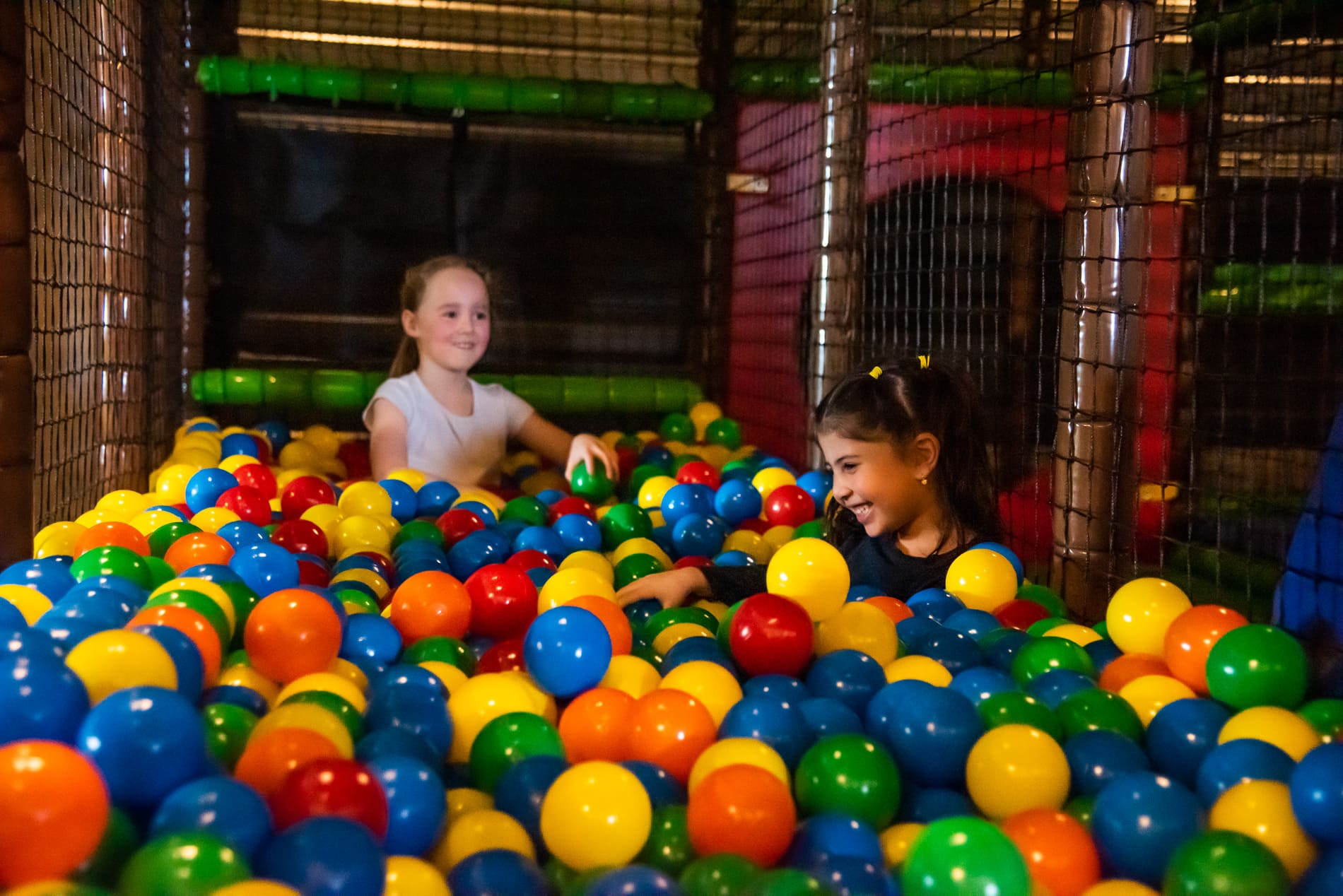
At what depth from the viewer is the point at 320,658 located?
1.61 m

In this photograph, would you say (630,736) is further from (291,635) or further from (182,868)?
(182,868)

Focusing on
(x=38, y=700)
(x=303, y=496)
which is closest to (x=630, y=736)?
(x=38, y=700)

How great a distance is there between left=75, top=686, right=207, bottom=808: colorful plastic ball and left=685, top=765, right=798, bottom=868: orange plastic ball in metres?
0.50

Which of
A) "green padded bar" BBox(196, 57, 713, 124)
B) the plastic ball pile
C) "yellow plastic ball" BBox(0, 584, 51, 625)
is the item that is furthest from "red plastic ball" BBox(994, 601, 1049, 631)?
"green padded bar" BBox(196, 57, 713, 124)

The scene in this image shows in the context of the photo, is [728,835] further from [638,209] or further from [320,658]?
[638,209]

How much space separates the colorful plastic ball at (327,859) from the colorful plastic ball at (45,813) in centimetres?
15

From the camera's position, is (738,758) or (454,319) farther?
(454,319)

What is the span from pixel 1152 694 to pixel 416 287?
2.52 metres

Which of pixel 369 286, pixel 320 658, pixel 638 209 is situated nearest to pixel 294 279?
pixel 369 286

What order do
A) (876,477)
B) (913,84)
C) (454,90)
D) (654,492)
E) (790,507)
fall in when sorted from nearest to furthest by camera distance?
(876,477) < (790,507) < (654,492) < (913,84) < (454,90)

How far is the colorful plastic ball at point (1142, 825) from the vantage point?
121 centimetres

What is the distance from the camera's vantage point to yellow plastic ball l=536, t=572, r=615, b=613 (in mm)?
1940

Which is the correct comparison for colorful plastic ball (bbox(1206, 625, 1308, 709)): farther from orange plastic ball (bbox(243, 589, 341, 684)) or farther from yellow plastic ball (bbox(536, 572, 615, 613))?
orange plastic ball (bbox(243, 589, 341, 684))

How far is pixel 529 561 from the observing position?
88.3 inches
